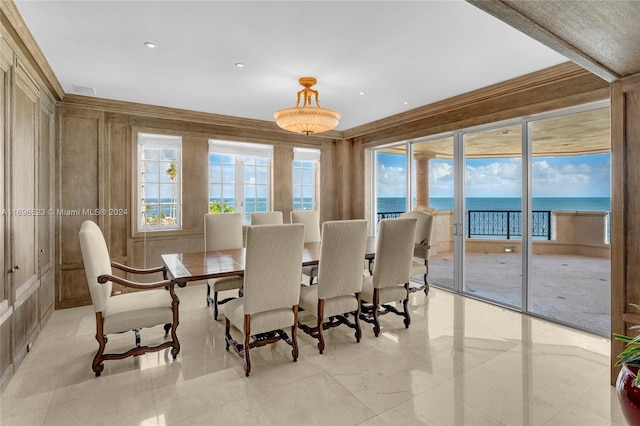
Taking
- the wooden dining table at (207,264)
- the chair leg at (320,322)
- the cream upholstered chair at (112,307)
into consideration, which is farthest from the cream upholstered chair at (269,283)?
the cream upholstered chair at (112,307)

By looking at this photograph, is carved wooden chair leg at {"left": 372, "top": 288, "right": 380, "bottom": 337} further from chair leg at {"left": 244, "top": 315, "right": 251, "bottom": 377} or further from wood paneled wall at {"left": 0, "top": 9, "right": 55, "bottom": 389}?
wood paneled wall at {"left": 0, "top": 9, "right": 55, "bottom": 389}

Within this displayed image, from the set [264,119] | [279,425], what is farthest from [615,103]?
[264,119]

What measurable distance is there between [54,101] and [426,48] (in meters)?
4.14

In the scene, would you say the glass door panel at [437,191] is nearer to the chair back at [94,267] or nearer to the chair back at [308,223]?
the chair back at [308,223]

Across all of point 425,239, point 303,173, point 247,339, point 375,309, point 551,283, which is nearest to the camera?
point 247,339

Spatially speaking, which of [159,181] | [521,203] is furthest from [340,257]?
[159,181]

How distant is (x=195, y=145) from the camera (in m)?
4.88

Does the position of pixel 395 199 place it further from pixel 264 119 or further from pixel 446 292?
pixel 264 119

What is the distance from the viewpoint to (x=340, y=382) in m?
2.30

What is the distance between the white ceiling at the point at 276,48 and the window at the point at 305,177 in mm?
1928

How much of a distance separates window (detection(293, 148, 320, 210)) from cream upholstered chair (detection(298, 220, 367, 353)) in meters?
3.21

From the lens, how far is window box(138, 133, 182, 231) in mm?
4594

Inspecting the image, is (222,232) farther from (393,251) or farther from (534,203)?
(534,203)

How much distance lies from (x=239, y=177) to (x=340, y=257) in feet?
10.4
